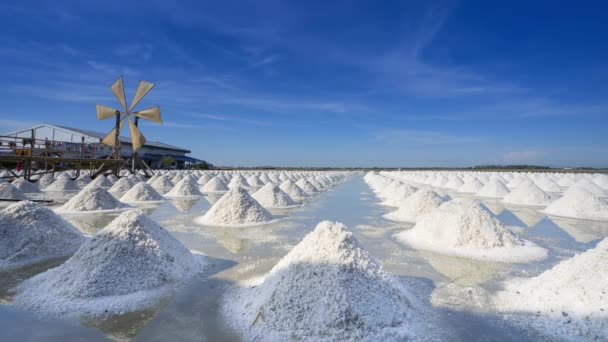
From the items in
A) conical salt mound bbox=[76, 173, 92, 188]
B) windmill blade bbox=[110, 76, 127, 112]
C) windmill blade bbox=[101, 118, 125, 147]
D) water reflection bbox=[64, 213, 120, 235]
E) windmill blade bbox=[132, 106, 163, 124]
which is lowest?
water reflection bbox=[64, 213, 120, 235]

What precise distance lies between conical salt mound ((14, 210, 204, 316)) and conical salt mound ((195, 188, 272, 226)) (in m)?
2.98

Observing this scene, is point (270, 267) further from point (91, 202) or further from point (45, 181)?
point (45, 181)

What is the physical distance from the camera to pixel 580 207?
8625mm

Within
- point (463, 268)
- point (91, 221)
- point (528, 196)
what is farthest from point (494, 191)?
point (91, 221)

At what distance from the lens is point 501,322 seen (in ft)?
9.10

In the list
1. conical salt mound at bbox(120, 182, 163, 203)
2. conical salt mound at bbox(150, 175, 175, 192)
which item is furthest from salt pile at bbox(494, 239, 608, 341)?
conical salt mound at bbox(150, 175, 175, 192)

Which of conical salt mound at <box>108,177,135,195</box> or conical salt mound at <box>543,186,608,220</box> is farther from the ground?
conical salt mound at <box>543,186,608,220</box>

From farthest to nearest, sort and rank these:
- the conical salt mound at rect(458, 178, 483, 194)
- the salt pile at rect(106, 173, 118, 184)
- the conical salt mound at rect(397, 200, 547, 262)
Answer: the conical salt mound at rect(458, 178, 483, 194)
the salt pile at rect(106, 173, 118, 184)
the conical salt mound at rect(397, 200, 547, 262)

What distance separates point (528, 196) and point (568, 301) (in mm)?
10019

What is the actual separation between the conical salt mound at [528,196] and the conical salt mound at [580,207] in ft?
5.80

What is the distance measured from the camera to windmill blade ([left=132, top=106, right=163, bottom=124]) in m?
16.9

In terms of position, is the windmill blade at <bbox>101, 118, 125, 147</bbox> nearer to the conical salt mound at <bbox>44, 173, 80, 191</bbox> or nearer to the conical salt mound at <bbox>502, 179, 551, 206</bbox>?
the conical salt mound at <bbox>44, 173, 80, 191</bbox>

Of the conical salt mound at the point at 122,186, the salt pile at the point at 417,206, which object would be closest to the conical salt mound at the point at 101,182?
the conical salt mound at the point at 122,186

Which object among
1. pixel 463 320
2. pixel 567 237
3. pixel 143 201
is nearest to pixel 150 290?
pixel 463 320
